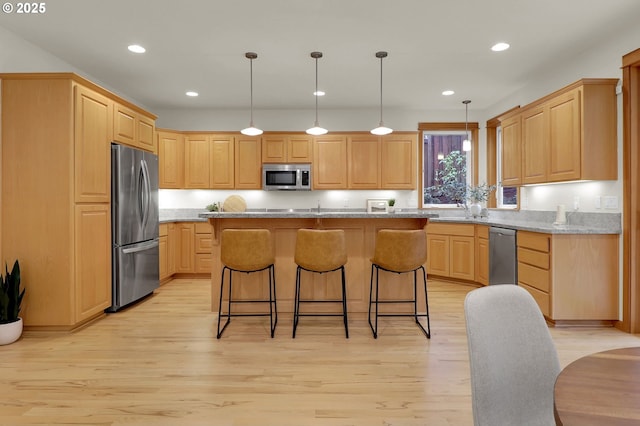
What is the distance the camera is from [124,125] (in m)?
4.09

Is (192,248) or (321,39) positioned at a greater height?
(321,39)

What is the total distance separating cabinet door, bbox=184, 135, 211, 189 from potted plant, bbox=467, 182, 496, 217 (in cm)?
418

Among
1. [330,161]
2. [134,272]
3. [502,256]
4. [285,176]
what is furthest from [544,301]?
[134,272]

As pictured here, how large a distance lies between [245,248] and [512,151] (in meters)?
3.51

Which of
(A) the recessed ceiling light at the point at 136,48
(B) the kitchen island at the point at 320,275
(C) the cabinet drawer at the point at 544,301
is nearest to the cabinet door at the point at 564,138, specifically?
(C) the cabinet drawer at the point at 544,301

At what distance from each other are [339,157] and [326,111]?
902 mm

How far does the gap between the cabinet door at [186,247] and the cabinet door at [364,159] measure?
2.66m

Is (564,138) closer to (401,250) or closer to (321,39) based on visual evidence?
(401,250)

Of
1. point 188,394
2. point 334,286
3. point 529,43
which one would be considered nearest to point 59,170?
point 188,394

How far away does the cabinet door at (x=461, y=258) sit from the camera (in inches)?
207

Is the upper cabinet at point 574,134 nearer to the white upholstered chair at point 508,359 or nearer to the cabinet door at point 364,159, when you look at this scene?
the cabinet door at point 364,159

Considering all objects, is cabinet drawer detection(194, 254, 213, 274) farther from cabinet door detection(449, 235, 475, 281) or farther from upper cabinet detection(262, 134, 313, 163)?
cabinet door detection(449, 235, 475, 281)

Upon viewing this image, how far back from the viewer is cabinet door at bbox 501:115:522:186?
4.47m

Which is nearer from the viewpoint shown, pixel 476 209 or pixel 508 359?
pixel 508 359
